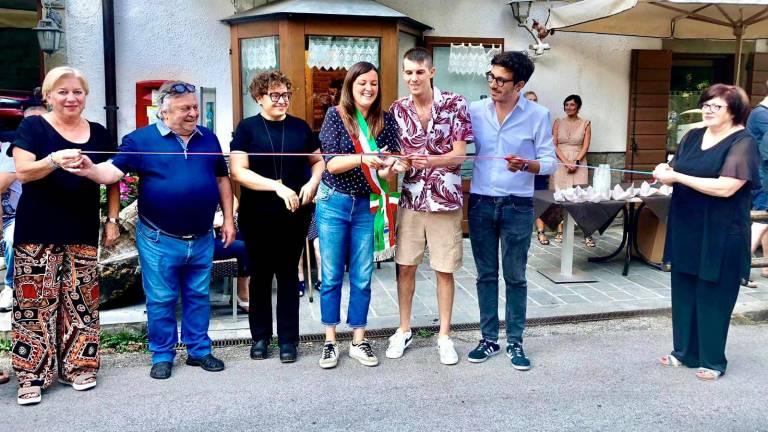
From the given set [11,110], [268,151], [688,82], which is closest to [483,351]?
[268,151]

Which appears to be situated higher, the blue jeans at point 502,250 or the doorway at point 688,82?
the doorway at point 688,82

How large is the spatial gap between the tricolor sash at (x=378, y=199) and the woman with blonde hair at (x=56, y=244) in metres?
1.50

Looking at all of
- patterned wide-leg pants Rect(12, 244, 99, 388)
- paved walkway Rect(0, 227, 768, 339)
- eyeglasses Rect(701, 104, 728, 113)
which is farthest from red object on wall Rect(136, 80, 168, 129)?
eyeglasses Rect(701, 104, 728, 113)

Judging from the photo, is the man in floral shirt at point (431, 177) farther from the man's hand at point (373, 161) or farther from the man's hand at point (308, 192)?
the man's hand at point (308, 192)

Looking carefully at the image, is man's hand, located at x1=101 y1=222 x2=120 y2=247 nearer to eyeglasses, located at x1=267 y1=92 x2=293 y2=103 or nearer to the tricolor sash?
eyeglasses, located at x1=267 y1=92 x2=293 y2=103

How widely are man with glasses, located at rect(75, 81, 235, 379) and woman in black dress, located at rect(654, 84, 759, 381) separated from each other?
2793mm

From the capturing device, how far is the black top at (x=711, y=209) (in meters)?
4.01

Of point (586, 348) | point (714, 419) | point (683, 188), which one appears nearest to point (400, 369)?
point (586, 348)

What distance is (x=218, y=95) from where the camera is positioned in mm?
7605

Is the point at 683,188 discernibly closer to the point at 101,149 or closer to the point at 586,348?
the point at 586,348

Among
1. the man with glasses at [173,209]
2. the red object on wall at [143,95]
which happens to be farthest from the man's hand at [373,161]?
the red object on wall at [143,95]

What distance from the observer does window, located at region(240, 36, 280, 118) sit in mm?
7133

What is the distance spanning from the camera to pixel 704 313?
423cm

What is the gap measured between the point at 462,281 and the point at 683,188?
270 centimetres
